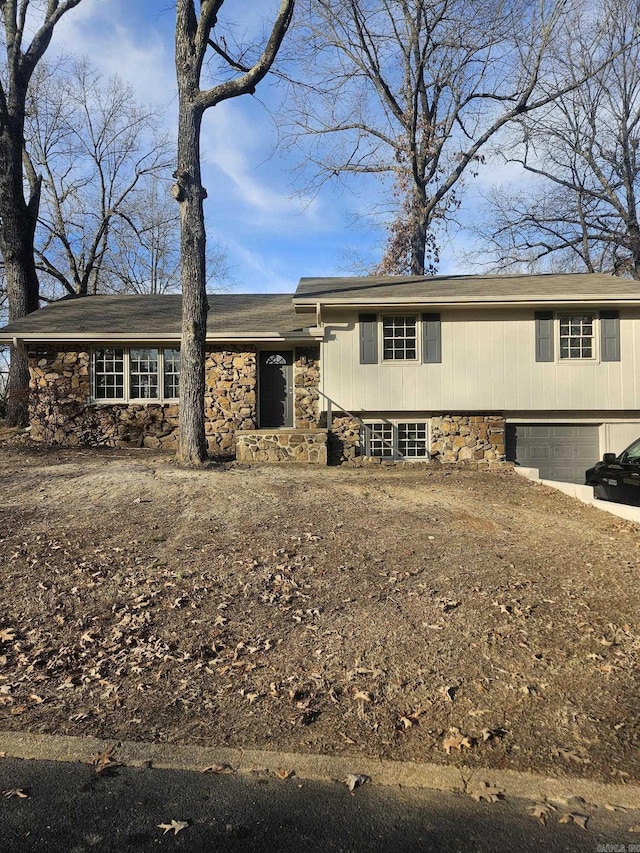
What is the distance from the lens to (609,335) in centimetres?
1224

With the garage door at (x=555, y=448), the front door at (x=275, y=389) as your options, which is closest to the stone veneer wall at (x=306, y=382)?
the front door at (x=275, y=389)

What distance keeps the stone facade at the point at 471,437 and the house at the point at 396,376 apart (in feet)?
0.08

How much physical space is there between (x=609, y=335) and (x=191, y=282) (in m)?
8.91

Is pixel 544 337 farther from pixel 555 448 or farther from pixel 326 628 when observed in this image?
pixel 326 628

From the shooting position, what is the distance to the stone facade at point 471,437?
40.9 ft

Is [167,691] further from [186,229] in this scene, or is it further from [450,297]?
[450,297]

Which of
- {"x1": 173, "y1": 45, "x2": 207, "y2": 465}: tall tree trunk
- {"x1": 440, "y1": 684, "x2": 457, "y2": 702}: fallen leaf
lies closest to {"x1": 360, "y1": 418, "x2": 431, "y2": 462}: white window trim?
{"x1": 173, "y1": 45, "x2": 207, "y2": 465}: tall tree trunk

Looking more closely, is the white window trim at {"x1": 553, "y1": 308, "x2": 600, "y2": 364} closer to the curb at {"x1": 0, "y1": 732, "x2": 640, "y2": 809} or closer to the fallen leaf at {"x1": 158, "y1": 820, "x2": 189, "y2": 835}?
the curb at {"x1": 0, "y1": 732, "x2": 640, "y2": 809}

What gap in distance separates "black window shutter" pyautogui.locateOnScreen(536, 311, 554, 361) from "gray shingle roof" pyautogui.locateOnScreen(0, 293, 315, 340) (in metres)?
5.25

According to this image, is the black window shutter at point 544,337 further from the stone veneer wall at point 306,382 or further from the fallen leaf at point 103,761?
the fallen leaf at point 103,761

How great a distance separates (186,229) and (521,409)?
7860mm

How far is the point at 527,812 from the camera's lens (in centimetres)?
225

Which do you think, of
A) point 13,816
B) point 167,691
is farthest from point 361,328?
point 13,816

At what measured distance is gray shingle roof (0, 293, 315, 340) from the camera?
42.3ft
